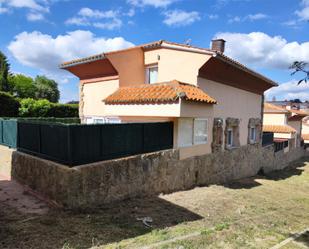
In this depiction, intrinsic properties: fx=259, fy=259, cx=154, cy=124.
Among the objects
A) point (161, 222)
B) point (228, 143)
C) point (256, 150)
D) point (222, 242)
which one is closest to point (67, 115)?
point (228, 143)

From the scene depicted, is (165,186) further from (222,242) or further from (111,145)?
(222,242)

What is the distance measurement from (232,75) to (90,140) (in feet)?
31.2

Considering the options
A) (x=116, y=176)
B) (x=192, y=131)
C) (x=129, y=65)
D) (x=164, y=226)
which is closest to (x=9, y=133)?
(x=116, y=176)

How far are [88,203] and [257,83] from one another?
46.2 ft

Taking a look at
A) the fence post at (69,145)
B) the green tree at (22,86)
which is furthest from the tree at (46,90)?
the fence post at (69,145)

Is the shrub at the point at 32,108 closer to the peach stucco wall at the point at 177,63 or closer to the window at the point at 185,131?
the peach stucco wall at the point at 177,63

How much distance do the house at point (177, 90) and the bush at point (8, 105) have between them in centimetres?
751

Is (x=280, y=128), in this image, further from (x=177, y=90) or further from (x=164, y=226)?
(x=164, y=226)

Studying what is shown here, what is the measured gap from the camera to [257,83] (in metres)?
17.3

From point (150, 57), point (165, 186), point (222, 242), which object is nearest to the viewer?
point (222, 242)

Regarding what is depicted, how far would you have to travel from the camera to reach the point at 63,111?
75.5 ft

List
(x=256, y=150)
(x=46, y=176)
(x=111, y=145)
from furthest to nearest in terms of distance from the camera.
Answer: (x=256, y=150) < (x=111, y=145) < (x=46, y=176)

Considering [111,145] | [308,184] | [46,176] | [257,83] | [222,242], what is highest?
[257,83]

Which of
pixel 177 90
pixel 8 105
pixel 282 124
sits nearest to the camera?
pixel 177 90
